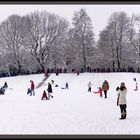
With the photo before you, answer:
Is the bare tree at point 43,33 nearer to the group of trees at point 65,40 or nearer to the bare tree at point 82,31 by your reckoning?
the group of trees at point 65,40

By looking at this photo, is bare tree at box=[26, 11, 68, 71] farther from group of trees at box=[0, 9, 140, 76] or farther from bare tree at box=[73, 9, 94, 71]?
bare tree at box=[73, 9, 94, 71]

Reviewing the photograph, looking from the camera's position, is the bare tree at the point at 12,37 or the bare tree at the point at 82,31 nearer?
the bare tree at the point at 82,31

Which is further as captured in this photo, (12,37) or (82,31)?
(12,37)

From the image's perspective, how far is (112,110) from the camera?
80.1ft

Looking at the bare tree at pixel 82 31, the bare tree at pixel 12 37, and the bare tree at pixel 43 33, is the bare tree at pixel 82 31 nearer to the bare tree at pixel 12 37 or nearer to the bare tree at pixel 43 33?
the bare tree at pixel 43 33

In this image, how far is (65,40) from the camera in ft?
256

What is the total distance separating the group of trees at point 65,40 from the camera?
74.8m

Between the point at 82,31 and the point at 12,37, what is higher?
the point at 82,31

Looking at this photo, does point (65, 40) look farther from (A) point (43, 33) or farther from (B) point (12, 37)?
(B) point (12, 37)

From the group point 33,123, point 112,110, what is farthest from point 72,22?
point 33,123

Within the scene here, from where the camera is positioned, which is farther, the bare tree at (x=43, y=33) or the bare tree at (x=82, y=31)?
the bare tree at (x=43, y=33)

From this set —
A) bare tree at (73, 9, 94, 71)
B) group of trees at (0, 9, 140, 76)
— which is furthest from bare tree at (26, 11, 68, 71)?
bare tree at (73, 9, 94, 71)

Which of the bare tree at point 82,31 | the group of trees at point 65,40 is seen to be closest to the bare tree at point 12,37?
the group of trees at point 65,40

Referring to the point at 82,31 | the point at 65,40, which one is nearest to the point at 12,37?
the point at 65,40
